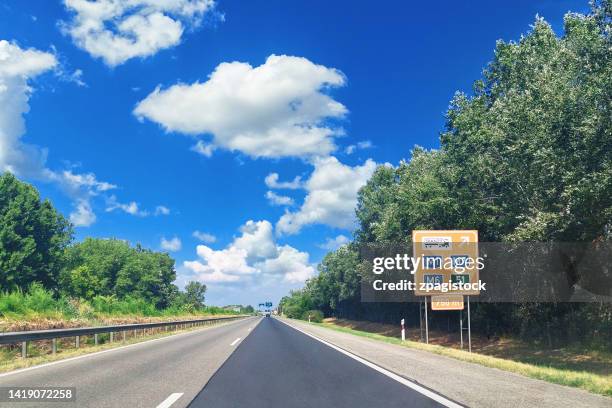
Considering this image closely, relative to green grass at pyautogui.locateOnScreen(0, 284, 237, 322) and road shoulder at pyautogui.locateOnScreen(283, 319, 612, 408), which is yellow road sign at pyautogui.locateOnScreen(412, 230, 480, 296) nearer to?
road shoulder at pyautogui.locateOnScreen(283, 319, 612, 408)

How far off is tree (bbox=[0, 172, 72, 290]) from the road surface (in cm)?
5087

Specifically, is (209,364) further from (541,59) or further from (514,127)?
(541,59)

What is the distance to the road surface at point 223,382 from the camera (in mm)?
7477

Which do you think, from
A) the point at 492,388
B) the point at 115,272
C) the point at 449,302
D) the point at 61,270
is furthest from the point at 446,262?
the point at 115,272

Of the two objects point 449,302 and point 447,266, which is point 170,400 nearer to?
point 449,302

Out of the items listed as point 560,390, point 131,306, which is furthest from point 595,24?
point 131,306

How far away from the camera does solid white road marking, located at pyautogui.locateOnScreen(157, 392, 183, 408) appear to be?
7.14m

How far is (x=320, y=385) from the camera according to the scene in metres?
9.14

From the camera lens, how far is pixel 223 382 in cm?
947

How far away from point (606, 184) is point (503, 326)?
64.6ft

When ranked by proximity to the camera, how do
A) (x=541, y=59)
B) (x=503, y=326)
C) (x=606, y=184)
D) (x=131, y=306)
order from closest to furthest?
1. (x=606, y=184)
2. (x=541, y=59)
3. (x=503, y=326)
4. (x=131, y=306)

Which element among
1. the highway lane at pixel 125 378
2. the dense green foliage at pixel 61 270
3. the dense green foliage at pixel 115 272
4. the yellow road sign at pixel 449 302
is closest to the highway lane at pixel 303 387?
the highway lane at pixel 125 378

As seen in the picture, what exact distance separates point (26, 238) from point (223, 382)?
58.4 metres

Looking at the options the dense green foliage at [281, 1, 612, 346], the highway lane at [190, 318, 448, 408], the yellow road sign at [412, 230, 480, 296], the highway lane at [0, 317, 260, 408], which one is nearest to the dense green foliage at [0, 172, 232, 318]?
the highway lane at [0, 317, 260, 408]
